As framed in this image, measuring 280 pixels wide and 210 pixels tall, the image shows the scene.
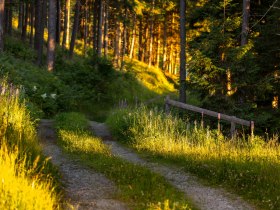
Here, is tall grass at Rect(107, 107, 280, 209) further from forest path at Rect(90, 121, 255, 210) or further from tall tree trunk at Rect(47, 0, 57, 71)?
tall tree trunk at Rect(47, 0, 57, 71)

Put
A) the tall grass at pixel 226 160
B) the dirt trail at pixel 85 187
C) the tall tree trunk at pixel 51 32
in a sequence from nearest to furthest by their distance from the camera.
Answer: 1. the dirt trail at pixel 85 187
2. the tall grass at pixel 226 160
3. the tall tree trunk at pixel 51 32

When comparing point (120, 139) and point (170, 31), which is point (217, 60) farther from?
point (170, 31)

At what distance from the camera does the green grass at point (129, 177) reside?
5793 millimetres

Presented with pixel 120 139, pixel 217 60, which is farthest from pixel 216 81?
pixel 120 139

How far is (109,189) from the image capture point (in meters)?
6.65

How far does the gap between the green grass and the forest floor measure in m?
0.20

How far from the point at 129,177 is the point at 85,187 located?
2.90ft

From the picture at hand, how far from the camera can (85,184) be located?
6973 mm

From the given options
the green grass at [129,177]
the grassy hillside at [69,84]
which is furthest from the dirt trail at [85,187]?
the grassy hillside at [69,84]

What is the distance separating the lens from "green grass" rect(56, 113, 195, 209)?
19.0 feet

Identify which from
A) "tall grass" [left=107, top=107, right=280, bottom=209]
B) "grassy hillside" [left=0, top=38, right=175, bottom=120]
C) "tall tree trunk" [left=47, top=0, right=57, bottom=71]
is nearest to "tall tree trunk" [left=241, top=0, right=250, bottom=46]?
"tall grass" [left=107, top=107, right=280, bottom=209]

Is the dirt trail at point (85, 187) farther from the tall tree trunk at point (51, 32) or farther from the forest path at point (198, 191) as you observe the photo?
the tall tree trunk at point (51, 32)

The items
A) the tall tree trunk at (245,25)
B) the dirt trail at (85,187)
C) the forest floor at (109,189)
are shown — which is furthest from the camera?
the tall tree trunk at (245,25)

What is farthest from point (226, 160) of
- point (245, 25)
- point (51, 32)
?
point (51, 32)
